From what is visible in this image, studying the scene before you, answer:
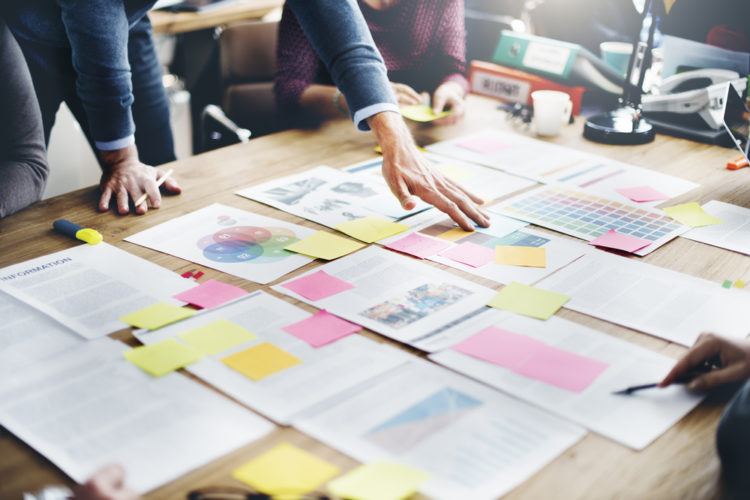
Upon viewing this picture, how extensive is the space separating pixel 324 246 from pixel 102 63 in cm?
61

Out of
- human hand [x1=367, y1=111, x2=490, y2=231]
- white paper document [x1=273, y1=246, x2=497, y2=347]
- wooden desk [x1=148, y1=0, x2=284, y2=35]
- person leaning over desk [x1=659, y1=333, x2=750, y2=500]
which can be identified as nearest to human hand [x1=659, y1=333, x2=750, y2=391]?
person leaning over desk [x1=659, y1=333, x2=750, y2=500]

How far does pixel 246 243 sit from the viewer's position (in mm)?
1265

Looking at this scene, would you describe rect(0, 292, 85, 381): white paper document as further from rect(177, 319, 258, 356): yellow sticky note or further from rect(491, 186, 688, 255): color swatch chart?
rect(491, 186, 688, 255): color swatch chart

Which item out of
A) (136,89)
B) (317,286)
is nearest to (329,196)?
(317,286)

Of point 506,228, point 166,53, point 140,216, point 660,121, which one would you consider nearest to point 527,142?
point 660,121

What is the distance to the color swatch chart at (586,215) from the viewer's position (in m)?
1.32

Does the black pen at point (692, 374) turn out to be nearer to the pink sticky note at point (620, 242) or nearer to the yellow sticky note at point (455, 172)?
the pink sticky note at point (620, 242)

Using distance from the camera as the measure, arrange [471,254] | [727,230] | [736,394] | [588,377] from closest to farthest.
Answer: [736,394] → [588,377] → [471,254] → [727,230]

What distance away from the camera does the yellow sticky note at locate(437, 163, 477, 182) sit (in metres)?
1.58

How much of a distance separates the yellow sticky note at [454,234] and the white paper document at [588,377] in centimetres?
29

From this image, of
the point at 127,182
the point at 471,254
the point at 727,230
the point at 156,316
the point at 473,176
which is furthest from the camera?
the point at 473,176

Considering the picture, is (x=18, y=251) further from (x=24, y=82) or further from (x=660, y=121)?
(x=660, y=121)

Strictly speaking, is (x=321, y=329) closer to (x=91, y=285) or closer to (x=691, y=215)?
(x=91, y=285)

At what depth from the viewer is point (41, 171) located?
4.77ft
